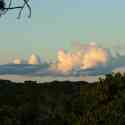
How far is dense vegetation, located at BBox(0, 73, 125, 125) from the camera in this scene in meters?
16.6

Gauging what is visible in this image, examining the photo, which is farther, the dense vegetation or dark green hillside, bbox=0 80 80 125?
dark green hillside, bbox=0 80 80 125

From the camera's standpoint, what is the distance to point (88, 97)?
18766mm

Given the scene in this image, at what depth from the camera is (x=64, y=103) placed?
101 ft

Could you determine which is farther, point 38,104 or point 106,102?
point 38,104

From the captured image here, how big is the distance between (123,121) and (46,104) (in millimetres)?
15764

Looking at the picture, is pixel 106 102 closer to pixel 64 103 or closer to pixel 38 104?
pixel 64 103

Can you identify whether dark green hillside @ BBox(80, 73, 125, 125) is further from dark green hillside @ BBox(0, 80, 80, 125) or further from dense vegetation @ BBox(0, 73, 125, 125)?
dark green hillside @ BBox(0, 80, 80, 125)

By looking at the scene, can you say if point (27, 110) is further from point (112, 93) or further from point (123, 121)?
point (123, 121)

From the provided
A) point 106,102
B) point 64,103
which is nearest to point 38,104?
point 64,103

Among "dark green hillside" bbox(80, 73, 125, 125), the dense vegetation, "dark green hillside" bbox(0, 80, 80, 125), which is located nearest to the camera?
"dark green hillside" bbox(80, 73, 125, 125)

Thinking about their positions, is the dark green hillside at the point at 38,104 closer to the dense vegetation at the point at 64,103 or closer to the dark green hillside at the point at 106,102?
the dense vegetation at the point at 64,103

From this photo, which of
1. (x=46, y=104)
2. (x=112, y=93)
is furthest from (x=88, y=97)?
(x=46, y=104)

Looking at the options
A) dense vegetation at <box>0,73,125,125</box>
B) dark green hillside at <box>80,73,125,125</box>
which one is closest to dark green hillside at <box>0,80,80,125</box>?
dense vegetation at <box>0,73,125,125</box>

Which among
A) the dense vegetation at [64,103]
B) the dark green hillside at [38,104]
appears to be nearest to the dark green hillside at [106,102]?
the dense vegetation at [64,103]
